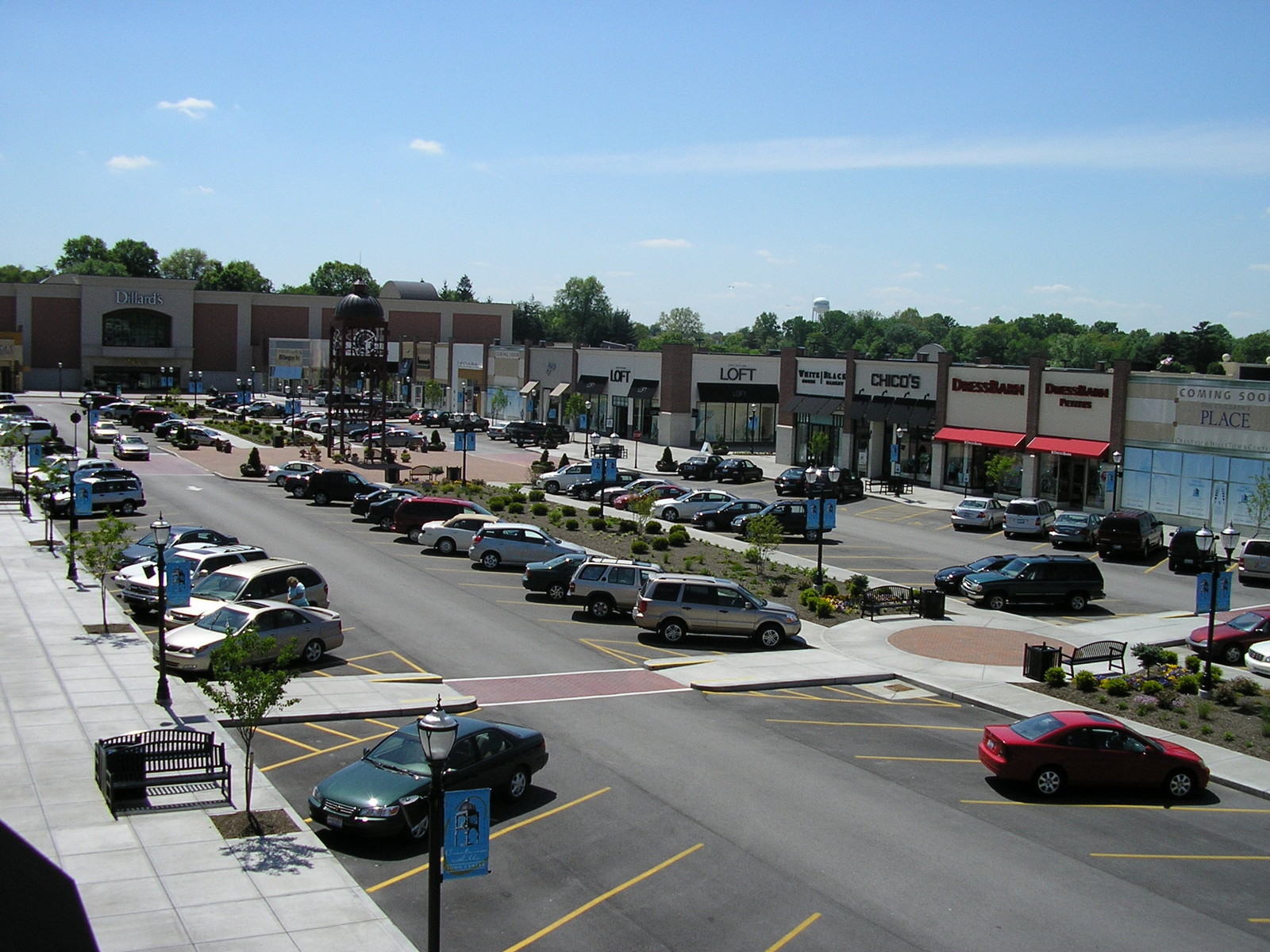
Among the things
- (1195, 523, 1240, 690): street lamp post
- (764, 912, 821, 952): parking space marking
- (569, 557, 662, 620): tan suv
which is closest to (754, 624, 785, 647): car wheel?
(569, 557, 662, 620): tan suv

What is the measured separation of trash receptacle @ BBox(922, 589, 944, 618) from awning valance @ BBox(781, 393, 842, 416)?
35413mm

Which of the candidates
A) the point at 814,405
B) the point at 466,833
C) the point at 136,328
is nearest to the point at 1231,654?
the point at 466,833

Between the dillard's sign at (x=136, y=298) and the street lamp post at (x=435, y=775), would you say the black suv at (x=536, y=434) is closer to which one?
the dillard's sign at (x=136, y=298)

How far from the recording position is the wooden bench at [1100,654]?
88.0 feet

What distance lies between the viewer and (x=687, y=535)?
42625 millimetres

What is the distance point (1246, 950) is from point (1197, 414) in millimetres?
39553

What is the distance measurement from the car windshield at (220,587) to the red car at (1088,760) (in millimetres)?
17283

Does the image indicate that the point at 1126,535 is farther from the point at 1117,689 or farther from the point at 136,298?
the point at 136,298

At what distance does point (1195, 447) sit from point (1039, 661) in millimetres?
27247

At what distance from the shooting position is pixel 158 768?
16.6 meters

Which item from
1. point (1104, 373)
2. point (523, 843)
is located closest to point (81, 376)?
point (1104, 373)

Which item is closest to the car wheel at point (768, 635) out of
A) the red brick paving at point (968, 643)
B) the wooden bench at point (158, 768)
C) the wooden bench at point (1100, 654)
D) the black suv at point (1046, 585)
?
the red brick paving at point (968, 643)

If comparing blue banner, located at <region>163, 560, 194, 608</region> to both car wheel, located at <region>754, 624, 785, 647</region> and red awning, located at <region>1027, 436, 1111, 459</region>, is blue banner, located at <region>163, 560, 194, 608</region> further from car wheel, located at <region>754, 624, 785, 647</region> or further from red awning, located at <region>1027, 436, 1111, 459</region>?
red awning, located at <region>1027, 436, 1111, 459</region>

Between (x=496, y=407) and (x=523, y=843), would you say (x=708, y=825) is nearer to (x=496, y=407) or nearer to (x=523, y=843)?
(x=523, y=843)
